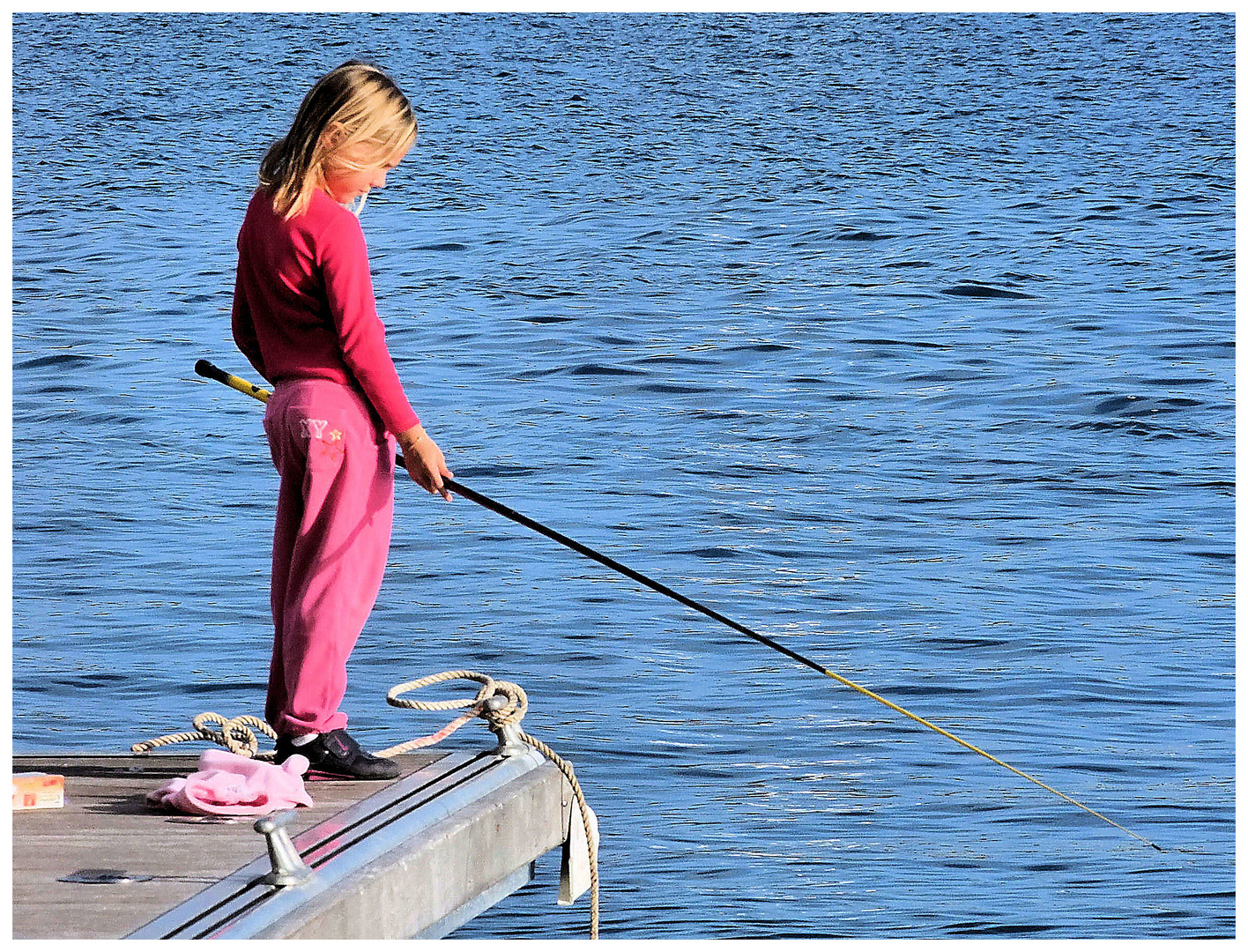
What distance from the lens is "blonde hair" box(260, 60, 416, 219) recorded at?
3.39 metres

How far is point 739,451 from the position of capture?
9.81 m

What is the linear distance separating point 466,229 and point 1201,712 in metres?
10.2

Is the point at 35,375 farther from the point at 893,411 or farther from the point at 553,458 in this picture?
the point at 893,411

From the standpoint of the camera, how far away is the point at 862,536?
838 cm

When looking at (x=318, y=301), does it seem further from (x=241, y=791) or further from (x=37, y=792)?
(x=37, y=792)

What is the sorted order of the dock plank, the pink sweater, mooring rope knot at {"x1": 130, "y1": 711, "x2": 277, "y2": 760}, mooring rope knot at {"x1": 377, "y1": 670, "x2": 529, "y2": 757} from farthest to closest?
mooring rope knot at {"x1": 377, "y1": 670, "x2": 529, "y2": 757} < mooring rope knot at {"x1": 130, "y1": 711, "x2": 277, "y2": 760} < the pink sweater < the dock plank

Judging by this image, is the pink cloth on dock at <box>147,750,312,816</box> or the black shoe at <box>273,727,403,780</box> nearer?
the pink cloth on dock at <box>147,750,312,816</box>

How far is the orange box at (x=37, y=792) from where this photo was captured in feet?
11.5

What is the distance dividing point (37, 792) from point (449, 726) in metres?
0.75

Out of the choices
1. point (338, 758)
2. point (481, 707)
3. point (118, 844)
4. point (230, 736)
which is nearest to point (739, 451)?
point (481, 707)

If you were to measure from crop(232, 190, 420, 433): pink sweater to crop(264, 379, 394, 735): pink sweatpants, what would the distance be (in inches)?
1.9

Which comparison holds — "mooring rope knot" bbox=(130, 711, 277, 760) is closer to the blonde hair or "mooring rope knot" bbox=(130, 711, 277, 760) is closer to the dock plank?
the dock plank

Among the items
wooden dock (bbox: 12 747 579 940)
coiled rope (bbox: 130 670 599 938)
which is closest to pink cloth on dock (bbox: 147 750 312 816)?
wooden dock (bbox: 12 747 579 940)

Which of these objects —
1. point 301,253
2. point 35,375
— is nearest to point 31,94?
point 35,375
